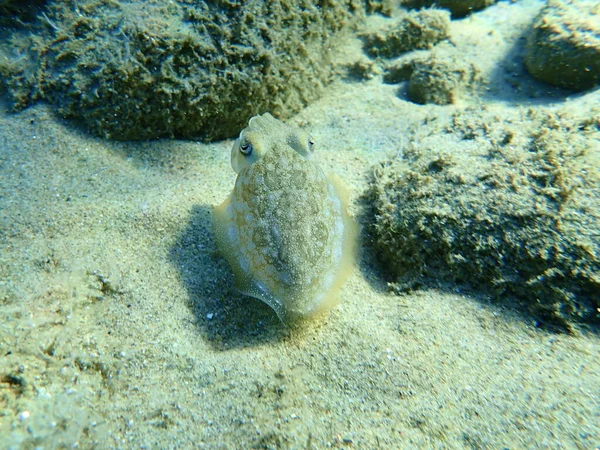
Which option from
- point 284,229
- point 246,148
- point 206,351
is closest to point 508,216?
point 284,229

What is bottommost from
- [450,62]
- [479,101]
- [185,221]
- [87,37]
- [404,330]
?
[185,221]

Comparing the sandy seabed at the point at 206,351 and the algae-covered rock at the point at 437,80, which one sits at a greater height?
the algae-covered rock at the point at 437,80

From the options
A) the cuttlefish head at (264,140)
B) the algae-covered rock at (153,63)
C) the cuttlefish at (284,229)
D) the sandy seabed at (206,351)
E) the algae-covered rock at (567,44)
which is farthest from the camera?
the algae-covered rock at (567,44)

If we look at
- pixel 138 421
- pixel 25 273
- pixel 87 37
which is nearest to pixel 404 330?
pixel 138 421

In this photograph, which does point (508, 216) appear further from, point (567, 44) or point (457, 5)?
point (457, 5)

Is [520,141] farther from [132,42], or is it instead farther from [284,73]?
[132,42]

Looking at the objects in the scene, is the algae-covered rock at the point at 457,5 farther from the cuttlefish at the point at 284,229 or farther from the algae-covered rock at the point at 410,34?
the cuttlefish at the point at 284,229

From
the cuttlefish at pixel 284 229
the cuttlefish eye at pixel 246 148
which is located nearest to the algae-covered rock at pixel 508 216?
the cuttlefish at pixel 284 229
